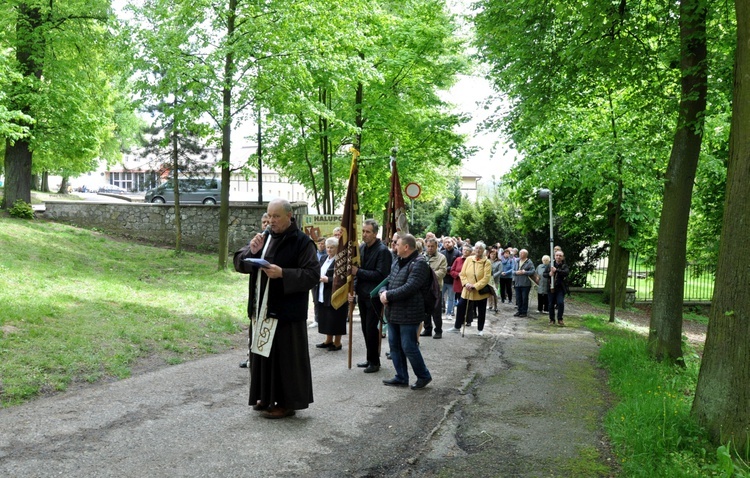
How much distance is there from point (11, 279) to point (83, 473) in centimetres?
955

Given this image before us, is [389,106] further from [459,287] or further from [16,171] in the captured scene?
[16,171]

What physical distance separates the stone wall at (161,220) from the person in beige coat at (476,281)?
1313 centimetres

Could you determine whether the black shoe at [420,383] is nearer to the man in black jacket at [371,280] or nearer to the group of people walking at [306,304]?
the group of people walking at [306,304]

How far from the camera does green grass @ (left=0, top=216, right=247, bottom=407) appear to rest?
8.85m

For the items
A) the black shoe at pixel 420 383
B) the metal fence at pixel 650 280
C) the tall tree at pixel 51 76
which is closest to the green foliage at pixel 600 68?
the black shoe at pixel 420 383

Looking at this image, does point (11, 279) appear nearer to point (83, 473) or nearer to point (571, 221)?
point (83, 473)

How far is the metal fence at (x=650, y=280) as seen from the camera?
27.8m

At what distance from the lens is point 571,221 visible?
95.8 feet

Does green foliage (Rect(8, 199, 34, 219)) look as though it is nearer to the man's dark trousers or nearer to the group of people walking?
the group of people walking

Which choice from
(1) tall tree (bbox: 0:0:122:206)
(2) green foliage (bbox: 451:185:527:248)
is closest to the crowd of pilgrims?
(1) tall tree (bbox: 0:0:122:206)

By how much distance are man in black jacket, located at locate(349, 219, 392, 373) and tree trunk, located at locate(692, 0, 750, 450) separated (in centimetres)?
462

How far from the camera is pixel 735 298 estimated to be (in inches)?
233

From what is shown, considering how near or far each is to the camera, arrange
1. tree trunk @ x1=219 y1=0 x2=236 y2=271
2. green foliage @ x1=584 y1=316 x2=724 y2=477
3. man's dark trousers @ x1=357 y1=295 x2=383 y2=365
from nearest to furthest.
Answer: green foliage @ x1=584 y1=316 x2=724 y2=477 → man's dark trousers @ x1=357 y1=295 x2=383 y2=365 → tree trunk @ x1=219 y1=0 x2=236 y2=271

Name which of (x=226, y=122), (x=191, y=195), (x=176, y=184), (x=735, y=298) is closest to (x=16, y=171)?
(x=176, y=184)
